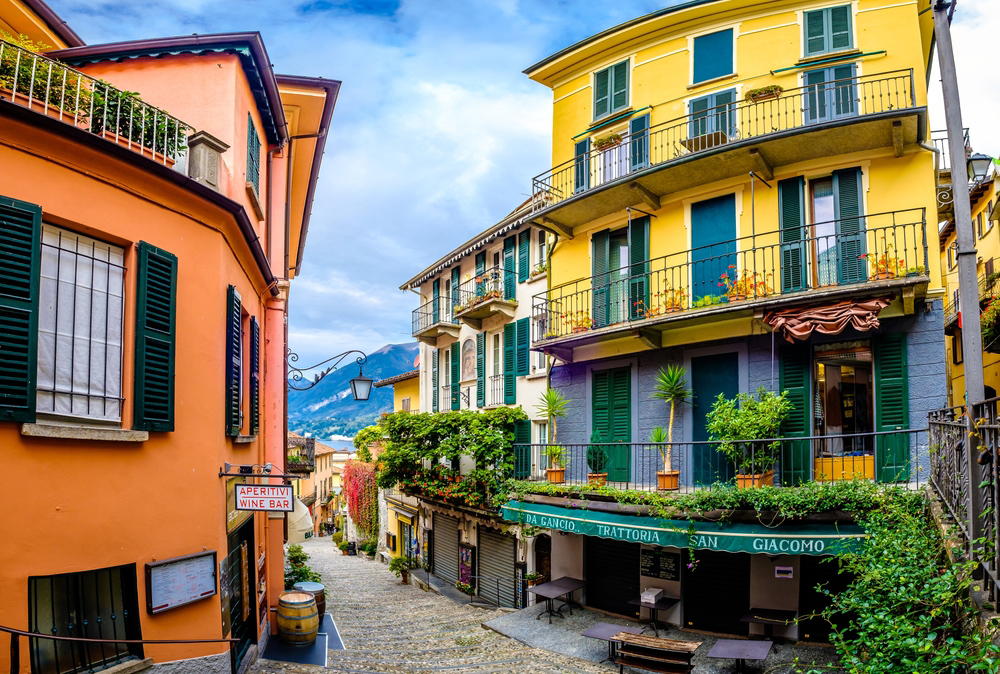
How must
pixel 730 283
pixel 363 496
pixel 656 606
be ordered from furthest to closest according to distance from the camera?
pixel 363 496 → pixel 730 283 → pixel 656 606

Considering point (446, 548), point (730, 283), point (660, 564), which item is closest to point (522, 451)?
point (660, 564)

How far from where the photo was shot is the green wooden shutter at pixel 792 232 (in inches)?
541

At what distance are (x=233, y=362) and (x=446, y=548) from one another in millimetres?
→ 16433

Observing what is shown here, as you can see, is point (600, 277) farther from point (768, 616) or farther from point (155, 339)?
point (155, 339)

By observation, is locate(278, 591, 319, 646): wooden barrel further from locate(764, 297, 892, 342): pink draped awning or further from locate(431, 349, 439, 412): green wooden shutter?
locate(431, 349, 439, 412): green wooden shutter

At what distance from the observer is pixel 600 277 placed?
17.5m

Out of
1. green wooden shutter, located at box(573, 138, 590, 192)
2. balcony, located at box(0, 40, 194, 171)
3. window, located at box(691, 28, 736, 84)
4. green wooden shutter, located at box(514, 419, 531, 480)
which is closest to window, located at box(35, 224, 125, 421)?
balcony, located at box(0, 40, 194, 171)

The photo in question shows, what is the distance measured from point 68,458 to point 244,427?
4.11 meters

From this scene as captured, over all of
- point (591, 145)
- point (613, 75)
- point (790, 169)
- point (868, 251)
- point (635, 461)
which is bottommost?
point (635, 461)

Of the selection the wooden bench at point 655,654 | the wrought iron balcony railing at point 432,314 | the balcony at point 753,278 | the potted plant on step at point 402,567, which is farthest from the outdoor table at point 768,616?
the potted plant on step at point 402,567

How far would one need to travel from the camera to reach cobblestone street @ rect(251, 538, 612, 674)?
12125 millimetres

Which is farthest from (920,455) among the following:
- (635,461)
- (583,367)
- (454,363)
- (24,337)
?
(454,363)

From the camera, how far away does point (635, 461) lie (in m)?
15.8

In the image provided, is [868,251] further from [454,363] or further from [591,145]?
[454,363]
